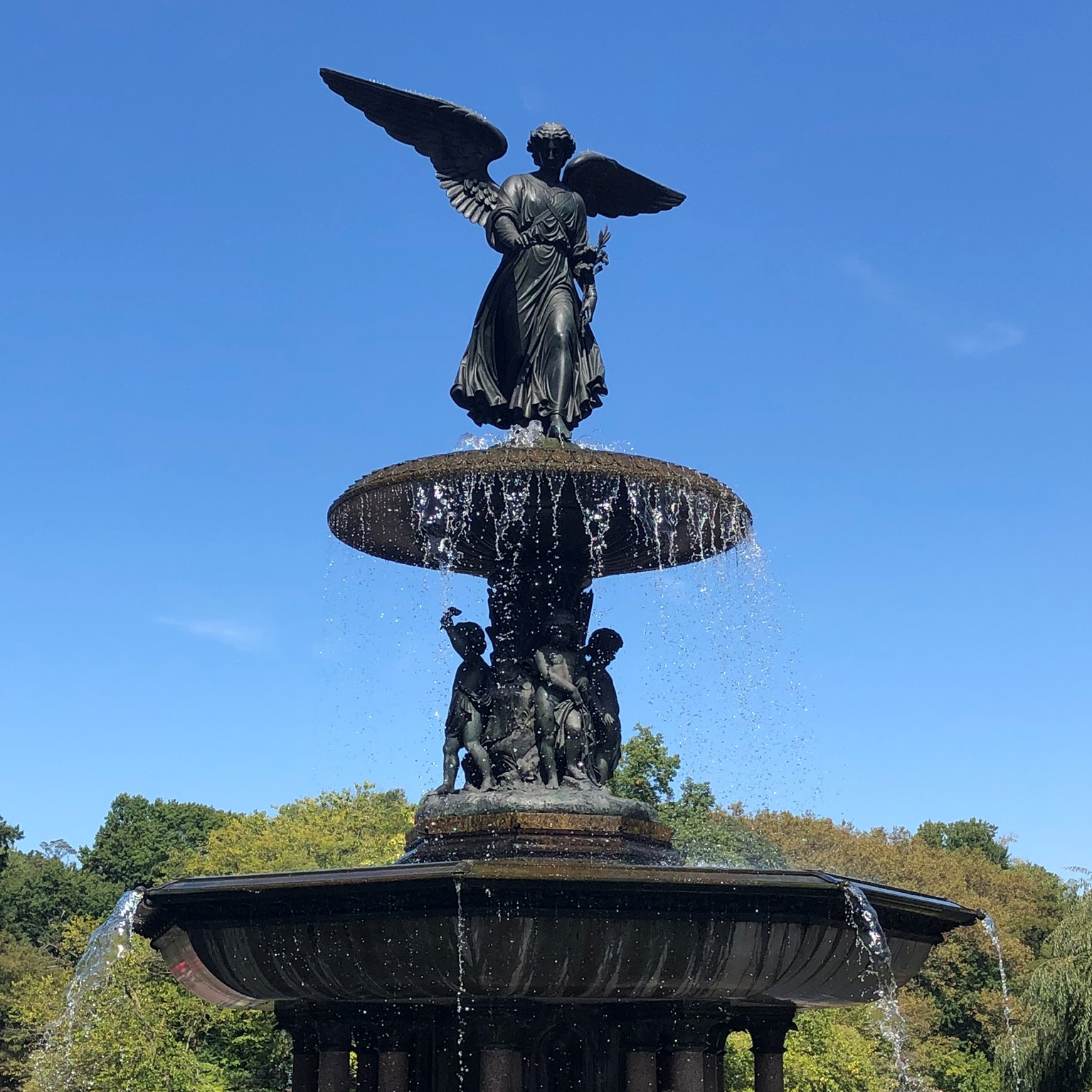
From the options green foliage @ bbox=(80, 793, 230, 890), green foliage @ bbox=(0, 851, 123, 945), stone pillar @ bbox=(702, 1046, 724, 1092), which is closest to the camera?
stone pillar @ bbox=(702, 1046, 724, 1092)

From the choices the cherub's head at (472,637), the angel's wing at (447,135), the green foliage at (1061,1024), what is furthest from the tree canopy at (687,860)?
the angel's wing at (447,135)

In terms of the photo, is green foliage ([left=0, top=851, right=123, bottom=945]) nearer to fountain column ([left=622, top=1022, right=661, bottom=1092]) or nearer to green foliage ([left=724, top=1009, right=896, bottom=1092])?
green foliage ([left=724, top=1009, right=896, bottom=1092])

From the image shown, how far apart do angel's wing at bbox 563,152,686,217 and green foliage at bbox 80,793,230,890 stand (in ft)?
174

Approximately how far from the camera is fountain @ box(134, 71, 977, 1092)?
9.15 meters

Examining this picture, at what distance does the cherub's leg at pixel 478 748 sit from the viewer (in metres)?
11.2

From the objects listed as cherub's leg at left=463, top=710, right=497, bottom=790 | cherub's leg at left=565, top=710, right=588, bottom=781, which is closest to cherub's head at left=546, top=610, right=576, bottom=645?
cherub's leg at left=565, top=710, right=588, bottom=781

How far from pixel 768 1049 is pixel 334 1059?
2.95 m

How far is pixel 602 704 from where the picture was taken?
11.7 m

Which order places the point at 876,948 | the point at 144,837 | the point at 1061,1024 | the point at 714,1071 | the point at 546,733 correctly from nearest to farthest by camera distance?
the point at 876,948
the point at 714,1071
the point at 546,733
the point at 1061,1024
the point at 144,837

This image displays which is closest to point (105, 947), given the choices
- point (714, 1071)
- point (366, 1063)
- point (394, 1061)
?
point (366, 1063)

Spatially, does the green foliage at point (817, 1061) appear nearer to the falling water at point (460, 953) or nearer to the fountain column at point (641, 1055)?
the fountain column at point (641, 1055)

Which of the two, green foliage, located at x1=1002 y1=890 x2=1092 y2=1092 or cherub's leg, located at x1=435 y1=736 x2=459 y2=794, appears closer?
cherub's leg, located at x1=435 y1=736 x2=459 y2=794

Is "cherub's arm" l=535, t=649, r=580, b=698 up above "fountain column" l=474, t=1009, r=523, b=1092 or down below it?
above

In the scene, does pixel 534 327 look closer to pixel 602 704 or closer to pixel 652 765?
pixel 602 704
